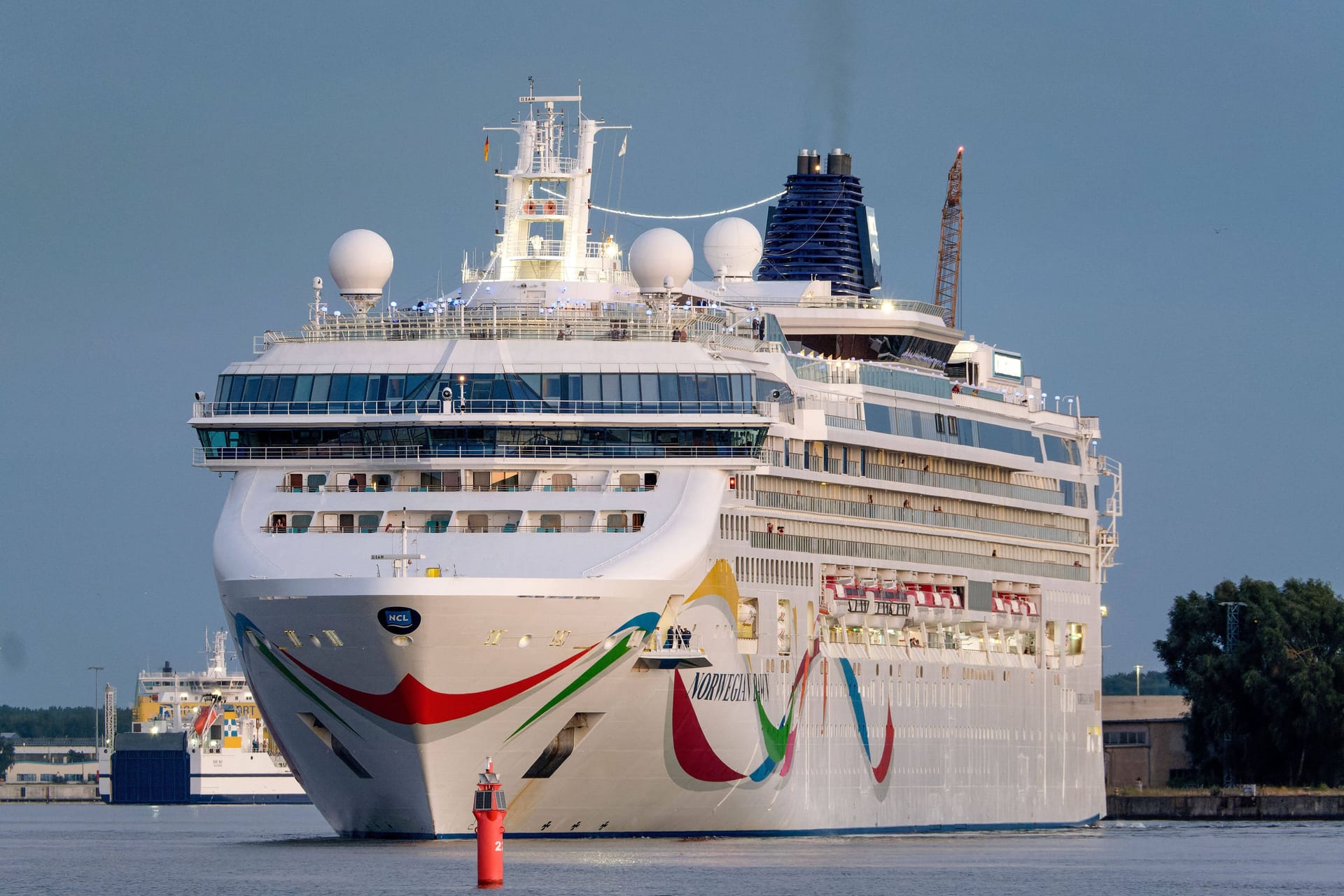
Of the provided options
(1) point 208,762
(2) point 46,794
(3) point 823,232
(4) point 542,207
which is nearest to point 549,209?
(4) point 542,207

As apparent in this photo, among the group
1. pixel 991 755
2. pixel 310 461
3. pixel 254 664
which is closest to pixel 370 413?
pixel 310 461

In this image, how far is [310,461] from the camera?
6194cm

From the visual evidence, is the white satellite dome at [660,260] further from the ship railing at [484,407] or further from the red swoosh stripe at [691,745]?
the red swoosh stripe at [691,745]

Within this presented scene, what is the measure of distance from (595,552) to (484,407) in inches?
187

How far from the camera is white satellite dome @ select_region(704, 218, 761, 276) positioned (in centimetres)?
8044

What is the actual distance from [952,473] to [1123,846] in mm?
10914

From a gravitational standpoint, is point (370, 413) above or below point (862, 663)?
above

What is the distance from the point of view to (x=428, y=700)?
5709 cm

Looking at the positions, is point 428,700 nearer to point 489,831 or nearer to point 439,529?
point 489,831

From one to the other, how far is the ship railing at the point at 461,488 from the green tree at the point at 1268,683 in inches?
1927

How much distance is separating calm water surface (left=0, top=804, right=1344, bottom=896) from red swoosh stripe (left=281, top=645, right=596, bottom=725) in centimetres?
291

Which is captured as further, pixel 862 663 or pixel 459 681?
pixel 862 663

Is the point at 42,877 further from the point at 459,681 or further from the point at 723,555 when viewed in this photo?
the point at 723,555

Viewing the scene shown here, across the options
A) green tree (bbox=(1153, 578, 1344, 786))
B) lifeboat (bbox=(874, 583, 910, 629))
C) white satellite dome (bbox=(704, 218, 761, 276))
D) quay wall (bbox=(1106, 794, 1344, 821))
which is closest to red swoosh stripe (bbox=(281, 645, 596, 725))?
lifeboat (bbox=(874, 583, 910, 629))
